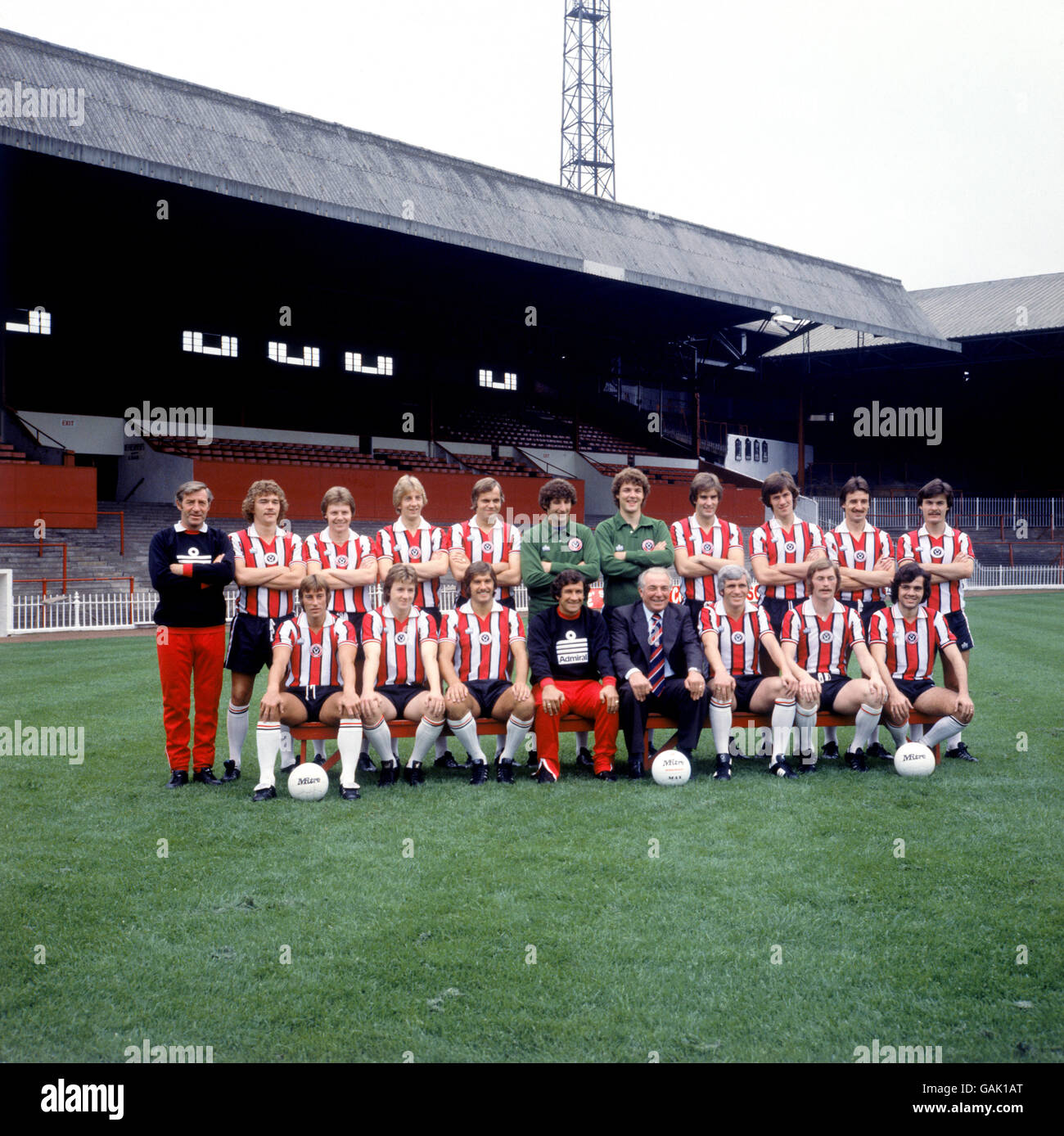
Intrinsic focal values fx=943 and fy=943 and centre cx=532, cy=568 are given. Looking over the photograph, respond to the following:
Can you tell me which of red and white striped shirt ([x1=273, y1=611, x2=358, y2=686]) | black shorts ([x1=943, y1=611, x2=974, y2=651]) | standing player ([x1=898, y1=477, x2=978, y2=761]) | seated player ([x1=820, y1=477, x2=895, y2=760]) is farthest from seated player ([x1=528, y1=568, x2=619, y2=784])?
black shorts ([x1=943, y1=611, x2=974, y2=651])

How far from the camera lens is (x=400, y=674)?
663 centimetres

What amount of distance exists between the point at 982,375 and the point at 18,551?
3299 cm

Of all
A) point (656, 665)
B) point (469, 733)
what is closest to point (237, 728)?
point (469, 733)

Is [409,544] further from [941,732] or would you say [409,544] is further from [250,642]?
[941,732]

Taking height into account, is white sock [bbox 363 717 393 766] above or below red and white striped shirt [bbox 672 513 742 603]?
below

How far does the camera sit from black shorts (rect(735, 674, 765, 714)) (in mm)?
6602

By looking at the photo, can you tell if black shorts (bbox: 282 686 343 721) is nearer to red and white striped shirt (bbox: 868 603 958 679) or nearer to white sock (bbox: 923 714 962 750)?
red and white striped shirt (bbox: 868 603 958 679)

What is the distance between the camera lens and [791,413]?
3981cm

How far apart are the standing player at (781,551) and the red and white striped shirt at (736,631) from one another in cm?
28

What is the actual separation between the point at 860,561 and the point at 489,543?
284 cm

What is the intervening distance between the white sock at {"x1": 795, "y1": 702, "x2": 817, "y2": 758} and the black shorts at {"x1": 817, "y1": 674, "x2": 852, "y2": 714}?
16cm

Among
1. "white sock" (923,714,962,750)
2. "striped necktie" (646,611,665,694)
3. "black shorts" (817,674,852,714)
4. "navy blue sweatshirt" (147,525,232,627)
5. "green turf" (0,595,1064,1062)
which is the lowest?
"green turf" (0,595,1064,1062)

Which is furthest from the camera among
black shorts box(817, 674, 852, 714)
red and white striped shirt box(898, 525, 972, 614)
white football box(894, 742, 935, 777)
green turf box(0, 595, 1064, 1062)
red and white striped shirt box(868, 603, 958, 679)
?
red and white striped shirt box(898, 525, 972, 614)
